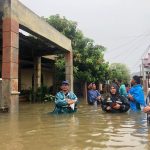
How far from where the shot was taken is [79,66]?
28.2 m

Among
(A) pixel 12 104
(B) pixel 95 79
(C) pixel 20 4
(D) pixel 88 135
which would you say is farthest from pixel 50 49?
(D) pixel 88 135

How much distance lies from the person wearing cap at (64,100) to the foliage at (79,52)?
15.2 m

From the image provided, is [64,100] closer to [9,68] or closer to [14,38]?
[9,68]

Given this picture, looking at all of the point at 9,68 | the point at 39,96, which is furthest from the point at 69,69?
the point at 9,68

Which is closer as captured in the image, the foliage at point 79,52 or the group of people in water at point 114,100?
the group of people in water at point 114,100

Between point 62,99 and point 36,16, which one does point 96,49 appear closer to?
point 36,16

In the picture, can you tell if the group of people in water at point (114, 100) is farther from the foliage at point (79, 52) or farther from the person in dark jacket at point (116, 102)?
the foliage at point (79, 52)

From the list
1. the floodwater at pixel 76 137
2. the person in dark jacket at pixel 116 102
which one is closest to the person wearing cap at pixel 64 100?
the person in dark jacket at pixel 116 102

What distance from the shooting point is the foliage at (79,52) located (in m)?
27.8

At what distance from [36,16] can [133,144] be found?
1127cm

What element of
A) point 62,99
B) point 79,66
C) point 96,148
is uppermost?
point 79,66

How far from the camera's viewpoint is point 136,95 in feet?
38.8

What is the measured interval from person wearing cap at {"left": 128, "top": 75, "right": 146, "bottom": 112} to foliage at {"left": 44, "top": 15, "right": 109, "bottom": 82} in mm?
15237

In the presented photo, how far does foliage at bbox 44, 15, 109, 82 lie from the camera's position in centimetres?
2775
